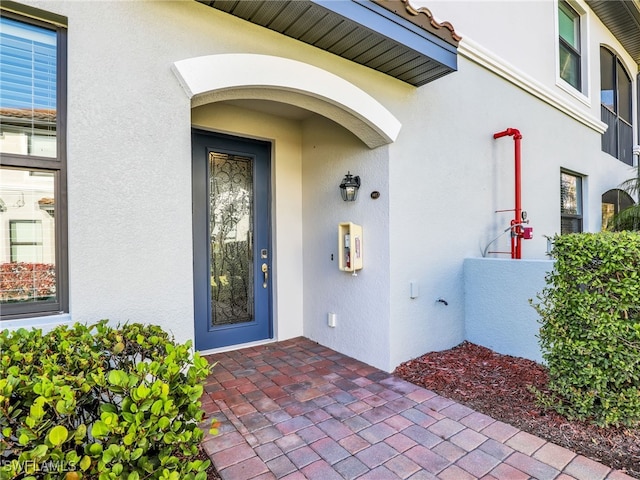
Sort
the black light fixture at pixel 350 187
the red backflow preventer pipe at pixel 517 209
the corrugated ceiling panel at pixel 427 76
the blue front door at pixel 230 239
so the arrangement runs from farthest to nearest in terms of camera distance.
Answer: the red backflow preventer pipe at pixel 517 209 → the blue front door at pixel 230 239 → the black light fixture at pixel 350 187 → the corrugated ceiling panel at pixel 427 76

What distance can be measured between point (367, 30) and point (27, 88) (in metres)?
2.64

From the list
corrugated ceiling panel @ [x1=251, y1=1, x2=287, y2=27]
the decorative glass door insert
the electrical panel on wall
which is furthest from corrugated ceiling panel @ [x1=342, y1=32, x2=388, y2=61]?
the decorative glass door insert

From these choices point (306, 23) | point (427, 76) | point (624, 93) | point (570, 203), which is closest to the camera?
point (306, 23)

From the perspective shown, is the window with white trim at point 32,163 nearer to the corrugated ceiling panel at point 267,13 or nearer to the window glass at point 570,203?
the corrugated ceiling panel at point 267,13

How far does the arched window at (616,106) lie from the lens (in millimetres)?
8609

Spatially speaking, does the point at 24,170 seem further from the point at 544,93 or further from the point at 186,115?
the point at 544,93

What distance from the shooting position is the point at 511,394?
3.42 m

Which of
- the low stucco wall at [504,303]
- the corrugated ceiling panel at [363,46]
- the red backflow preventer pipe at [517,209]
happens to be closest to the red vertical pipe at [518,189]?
the red backflow preventer pipe at [517,209]

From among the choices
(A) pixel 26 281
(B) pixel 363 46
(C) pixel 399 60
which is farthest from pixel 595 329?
(A) pixel 26 281

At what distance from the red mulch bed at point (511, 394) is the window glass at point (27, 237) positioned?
138 inches

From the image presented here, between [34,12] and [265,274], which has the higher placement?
[34,12]

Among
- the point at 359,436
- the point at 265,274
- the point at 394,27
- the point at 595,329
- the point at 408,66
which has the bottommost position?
the point at 359,436

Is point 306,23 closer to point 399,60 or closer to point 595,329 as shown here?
point 399,60

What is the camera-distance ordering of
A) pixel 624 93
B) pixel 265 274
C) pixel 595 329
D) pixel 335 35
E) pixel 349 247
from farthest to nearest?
pixel 624 93, pixel 265 274, pixel 349 247, pixel 335 35, pixel 595 329
